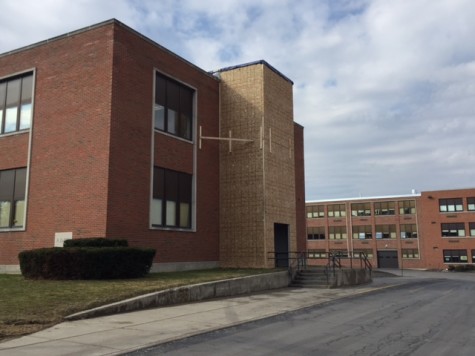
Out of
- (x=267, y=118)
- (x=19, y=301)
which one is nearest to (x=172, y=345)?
(x=19, y=301)

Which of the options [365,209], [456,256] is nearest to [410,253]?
[456,256]

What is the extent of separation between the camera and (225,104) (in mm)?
27031

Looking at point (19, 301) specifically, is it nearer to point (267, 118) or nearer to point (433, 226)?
point (267, 118)

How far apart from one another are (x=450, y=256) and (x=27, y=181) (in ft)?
228

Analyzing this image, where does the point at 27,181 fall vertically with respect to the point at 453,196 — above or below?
below

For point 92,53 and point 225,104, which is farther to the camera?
point 225,104

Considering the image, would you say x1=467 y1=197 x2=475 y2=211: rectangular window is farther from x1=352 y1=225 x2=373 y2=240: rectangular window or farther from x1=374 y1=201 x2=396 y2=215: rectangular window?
x1=352 y1=225 x2=373 y2=240: rectangular window

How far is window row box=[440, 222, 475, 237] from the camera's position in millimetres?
74375

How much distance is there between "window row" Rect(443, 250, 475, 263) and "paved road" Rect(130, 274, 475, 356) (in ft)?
217

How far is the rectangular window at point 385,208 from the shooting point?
274 ft

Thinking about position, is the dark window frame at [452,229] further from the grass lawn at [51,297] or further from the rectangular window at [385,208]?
the grass lawn at [51,297]

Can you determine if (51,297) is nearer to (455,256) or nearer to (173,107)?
(173,107)

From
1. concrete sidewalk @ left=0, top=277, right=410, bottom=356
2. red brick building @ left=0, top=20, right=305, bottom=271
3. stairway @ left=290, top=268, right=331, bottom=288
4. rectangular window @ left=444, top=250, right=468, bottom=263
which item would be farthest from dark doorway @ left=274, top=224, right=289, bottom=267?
rectangular window @ left=444, top=250, right=468, bottom=263

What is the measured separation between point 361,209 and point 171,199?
67.5 meters
